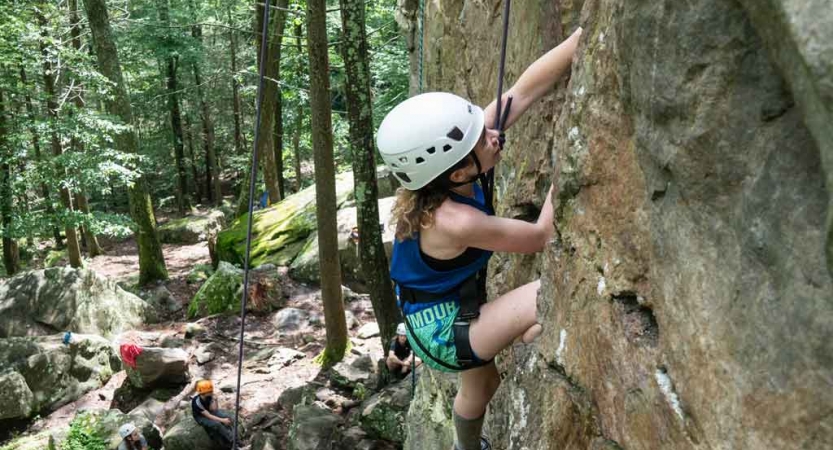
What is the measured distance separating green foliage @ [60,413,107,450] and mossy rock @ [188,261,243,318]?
15.2 feet

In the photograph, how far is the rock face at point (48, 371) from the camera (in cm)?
1057

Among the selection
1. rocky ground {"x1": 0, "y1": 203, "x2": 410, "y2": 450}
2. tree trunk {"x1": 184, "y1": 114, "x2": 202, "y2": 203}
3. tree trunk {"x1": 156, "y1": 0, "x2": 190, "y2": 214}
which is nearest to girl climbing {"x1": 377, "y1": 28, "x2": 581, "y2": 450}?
rocky ground {"x1": 0, "y1": 203, "x2": 410, "y2": 450}

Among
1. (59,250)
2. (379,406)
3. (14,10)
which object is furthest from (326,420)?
(59,250)

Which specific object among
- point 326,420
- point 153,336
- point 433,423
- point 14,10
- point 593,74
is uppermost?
point 593,74

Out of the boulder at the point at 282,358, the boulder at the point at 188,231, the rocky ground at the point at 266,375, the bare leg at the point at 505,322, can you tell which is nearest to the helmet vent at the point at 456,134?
the bare leg at the point at 505,322

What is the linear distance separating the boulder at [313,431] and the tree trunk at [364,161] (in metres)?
1.77

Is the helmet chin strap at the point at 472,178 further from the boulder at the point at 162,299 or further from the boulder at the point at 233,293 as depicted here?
the boulder at the point at 162,299

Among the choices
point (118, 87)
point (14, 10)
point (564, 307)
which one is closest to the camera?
point (564, 307)

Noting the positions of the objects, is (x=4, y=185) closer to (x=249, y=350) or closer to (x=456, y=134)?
(x=249, y=350)

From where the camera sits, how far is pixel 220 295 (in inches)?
558

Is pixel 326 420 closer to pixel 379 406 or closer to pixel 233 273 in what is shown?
pixel 379 406

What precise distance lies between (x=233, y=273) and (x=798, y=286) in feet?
46.1

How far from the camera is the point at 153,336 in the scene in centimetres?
1351

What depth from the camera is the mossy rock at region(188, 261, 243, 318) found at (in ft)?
46.4
